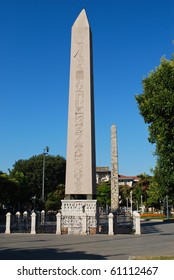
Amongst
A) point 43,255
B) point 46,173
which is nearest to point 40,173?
point 46,173

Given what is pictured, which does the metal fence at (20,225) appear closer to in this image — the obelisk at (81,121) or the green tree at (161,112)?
the obelisk at (81,121)

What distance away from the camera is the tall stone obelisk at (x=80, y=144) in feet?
69.4

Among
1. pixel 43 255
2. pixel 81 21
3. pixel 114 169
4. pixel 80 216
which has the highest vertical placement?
pixel 81 21

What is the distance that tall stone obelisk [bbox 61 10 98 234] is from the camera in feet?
69.4

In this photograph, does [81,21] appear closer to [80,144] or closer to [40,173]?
[80,144]

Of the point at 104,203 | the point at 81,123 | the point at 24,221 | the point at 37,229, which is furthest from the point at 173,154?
the point at 104,203

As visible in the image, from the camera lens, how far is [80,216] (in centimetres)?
2202

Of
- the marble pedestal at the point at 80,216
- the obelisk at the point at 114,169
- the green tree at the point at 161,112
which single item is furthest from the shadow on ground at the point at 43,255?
the obelisk at the point at 114,169

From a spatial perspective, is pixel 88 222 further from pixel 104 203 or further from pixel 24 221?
pixel 104 203

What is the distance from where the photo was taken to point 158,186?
67.2 ft

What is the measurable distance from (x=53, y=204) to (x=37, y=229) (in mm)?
30529

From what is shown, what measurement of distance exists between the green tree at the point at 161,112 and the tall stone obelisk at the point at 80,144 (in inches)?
146

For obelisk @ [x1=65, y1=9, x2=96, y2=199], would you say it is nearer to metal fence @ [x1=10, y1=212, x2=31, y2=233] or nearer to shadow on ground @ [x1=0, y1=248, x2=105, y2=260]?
metal fence @ [x1=10, y1=212, x2=31, y2=233]

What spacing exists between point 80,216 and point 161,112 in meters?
7.90
